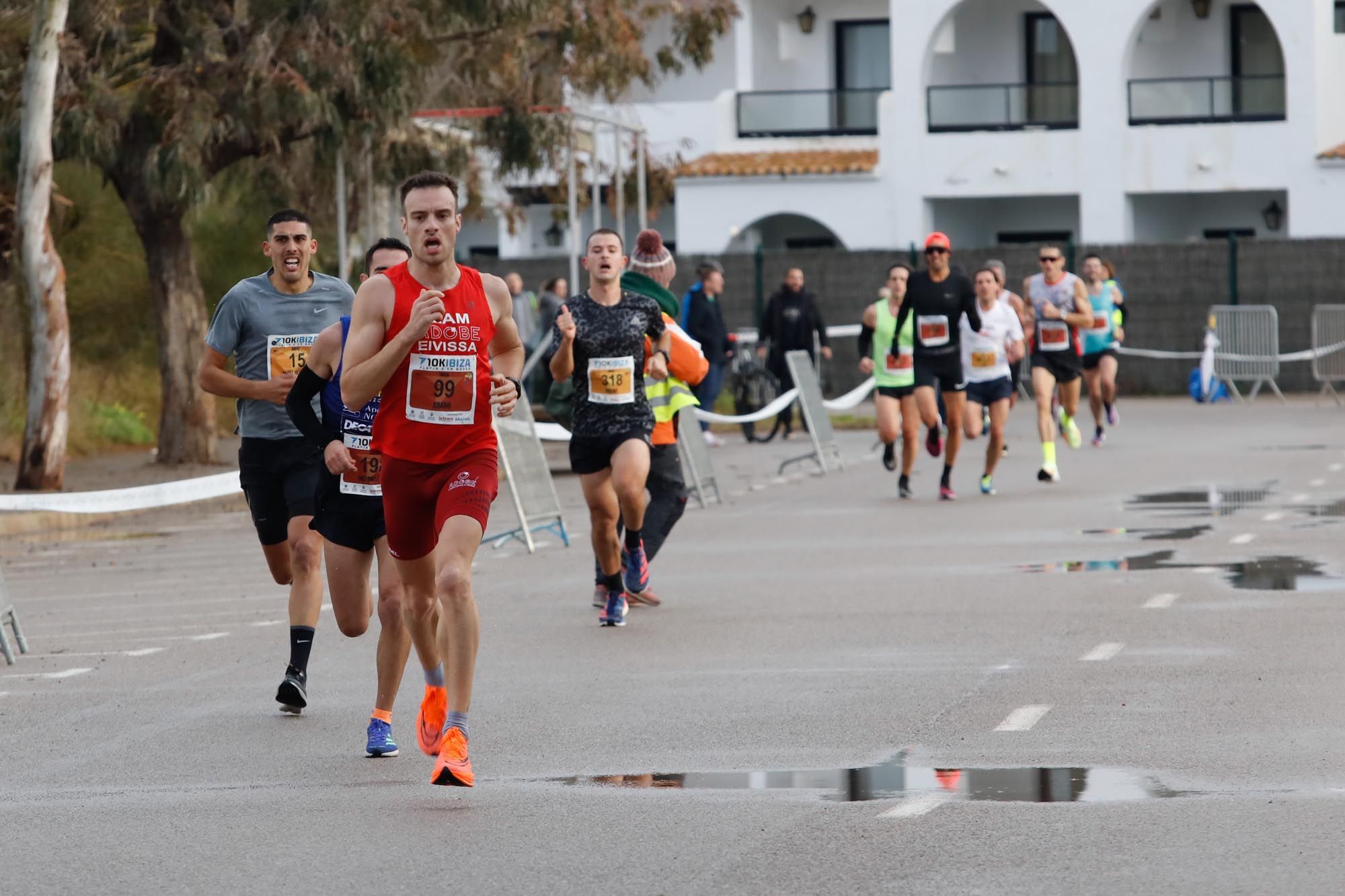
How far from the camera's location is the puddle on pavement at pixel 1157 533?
15.5 meters

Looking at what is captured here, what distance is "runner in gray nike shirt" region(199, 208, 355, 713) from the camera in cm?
954

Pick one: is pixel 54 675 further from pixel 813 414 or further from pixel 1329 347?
pixel 1329 347

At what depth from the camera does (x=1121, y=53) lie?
40562mm

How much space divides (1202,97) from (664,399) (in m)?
30.4

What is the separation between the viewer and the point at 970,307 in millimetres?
18578

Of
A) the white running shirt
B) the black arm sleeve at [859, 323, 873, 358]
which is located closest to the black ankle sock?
the white running shirt

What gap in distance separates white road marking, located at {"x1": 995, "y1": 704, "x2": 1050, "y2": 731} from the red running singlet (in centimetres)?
215

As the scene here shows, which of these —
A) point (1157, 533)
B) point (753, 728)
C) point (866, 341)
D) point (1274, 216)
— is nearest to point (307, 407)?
point (753, 728)

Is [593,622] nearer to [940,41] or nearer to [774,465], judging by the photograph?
[774,465]

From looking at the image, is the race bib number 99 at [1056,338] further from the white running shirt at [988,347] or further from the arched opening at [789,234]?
the arched opening at [789,234]

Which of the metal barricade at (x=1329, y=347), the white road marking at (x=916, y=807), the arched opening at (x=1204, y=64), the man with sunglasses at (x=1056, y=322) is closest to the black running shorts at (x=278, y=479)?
the white road marking at (x=916, y=807)

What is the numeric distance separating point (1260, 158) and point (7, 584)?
2900cm

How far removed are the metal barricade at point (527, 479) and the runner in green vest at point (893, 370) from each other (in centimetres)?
359

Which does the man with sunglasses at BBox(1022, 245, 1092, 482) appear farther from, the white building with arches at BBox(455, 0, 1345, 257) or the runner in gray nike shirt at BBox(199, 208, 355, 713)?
the white building with arches at BBox(455, 0, 1345, 257)
